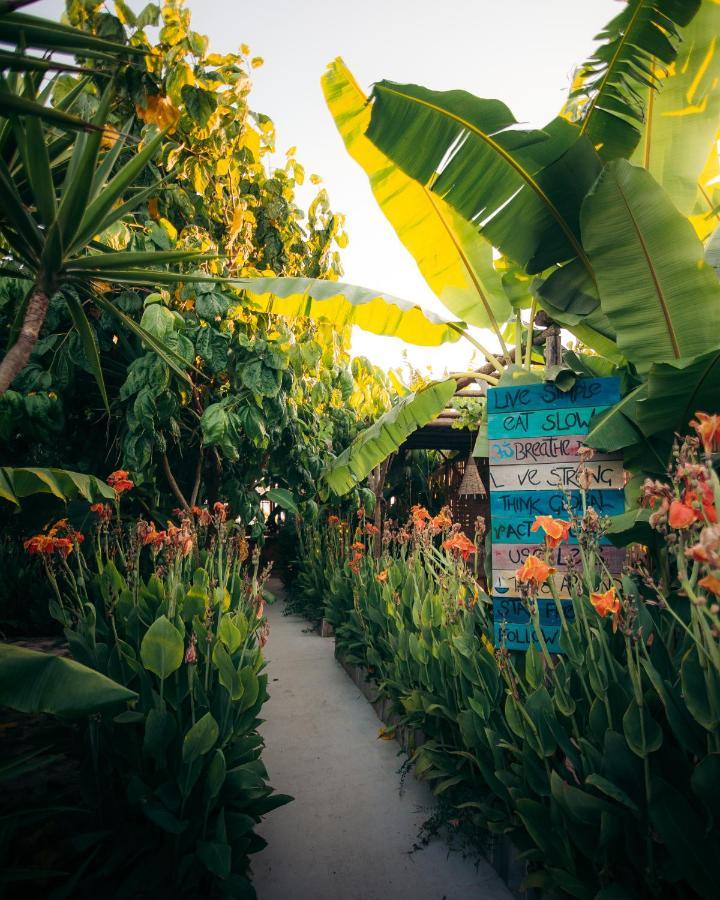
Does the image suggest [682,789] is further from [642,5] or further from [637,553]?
[642,5]

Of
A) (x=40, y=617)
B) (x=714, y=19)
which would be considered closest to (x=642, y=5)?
(x=714, y=19)

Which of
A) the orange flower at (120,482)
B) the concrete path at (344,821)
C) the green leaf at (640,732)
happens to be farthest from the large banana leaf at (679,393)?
the orange flower at (120,482)

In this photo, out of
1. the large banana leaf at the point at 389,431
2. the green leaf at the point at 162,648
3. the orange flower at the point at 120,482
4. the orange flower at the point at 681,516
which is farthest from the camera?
the large banana leaf at the point at 389,431

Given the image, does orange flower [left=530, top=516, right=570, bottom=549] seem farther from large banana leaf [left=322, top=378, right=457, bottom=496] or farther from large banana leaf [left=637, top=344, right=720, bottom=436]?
large banana leaf [left=322, top=378, right=457, bottom=496]

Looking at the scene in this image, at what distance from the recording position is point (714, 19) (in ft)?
7.78

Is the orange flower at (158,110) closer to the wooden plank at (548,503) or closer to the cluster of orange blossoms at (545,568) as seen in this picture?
the wooden plank at (548,503)

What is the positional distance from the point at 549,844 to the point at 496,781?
1.25ft

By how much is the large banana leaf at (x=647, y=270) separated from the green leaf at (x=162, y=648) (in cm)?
228

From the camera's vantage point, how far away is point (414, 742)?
285cm

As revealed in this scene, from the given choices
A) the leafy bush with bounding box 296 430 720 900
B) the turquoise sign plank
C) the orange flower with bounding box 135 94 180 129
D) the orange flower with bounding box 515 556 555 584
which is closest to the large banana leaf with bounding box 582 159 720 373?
the turquoise sign plank

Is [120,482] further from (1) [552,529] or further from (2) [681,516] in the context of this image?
(2) [681,516]

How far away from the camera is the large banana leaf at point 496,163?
2.35 metres

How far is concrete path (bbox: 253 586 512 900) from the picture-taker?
6.47 feet

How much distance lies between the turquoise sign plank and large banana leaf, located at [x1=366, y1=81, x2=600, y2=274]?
0.68m
